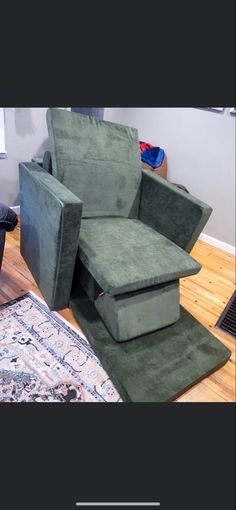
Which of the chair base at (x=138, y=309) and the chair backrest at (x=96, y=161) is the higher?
the chair backrest at (x=96, y=161)

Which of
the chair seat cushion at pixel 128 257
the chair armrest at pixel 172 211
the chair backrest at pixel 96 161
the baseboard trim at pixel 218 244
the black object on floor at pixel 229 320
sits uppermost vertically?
the chair backrest at pixel 96 161

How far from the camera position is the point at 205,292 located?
2.03 m

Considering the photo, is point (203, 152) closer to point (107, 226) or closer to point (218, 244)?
point (218, 244)

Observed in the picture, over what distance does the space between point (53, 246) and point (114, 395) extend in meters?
0.67

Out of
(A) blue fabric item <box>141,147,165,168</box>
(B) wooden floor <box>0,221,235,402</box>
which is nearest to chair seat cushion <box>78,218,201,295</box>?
(B) wooden floor <box>0,221,235,402</box>

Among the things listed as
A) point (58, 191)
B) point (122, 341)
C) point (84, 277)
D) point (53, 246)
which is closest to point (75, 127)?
point (58, 191)

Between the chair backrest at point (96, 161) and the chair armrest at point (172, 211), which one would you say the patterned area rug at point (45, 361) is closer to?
the chair backrest at point (96, 161)

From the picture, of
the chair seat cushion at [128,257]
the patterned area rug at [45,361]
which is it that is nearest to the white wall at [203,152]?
the chair seat cushion at [128,257]

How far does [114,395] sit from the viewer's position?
1.29 metres

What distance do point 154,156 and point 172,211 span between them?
129 centimetres

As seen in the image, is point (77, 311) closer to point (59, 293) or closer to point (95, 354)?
point (59, 293)

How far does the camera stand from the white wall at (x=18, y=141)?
2340mm

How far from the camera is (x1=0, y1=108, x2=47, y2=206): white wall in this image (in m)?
2.34

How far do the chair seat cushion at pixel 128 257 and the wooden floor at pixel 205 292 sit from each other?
0.42 meters
